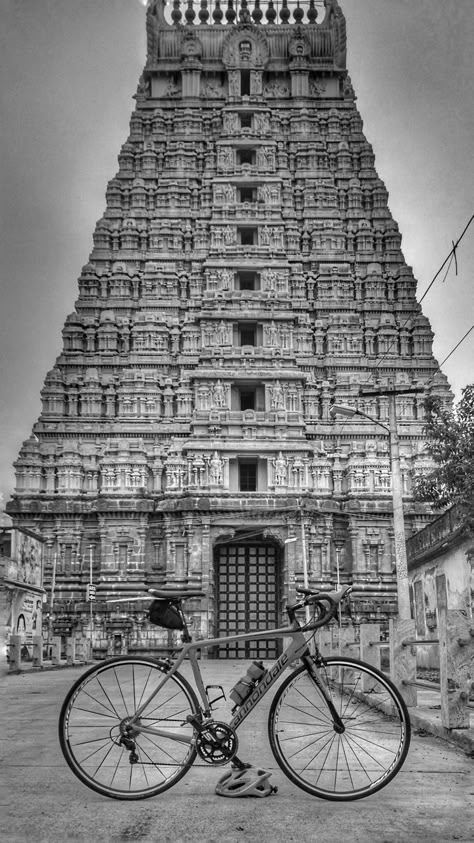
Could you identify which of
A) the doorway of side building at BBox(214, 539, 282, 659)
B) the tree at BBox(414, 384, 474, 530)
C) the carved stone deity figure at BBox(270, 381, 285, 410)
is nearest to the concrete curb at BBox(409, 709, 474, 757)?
the tree at BBox(414, 384, 474, 530)

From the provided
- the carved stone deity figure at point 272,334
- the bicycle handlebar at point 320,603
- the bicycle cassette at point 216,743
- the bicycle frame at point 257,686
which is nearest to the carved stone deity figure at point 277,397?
the carved stone deity figure at point 272,334

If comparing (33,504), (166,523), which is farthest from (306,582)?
(33,504)

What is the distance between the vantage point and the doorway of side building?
1506 inches

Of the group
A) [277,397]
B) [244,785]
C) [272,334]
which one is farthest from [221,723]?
[272,334]

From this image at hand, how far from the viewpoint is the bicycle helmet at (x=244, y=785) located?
5383 mm

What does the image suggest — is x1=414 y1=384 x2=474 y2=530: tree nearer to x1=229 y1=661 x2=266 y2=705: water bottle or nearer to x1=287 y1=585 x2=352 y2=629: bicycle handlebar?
x1=287 y1=585 x2=352 y2=629: bicycle handlebar

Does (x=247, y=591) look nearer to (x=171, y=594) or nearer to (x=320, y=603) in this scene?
(x=320, y=603)

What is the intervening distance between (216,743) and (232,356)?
121ft

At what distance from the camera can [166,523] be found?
1485 inches

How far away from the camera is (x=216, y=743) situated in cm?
537

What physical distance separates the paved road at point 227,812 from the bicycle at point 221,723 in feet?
0.53

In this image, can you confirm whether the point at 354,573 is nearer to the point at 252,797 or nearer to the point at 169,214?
the point at 169,214

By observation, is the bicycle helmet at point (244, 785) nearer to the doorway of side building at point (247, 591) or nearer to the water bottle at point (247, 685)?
the water bottle at point (247, 685)

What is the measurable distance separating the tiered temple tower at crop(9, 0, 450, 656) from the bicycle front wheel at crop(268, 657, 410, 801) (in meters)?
29.9
